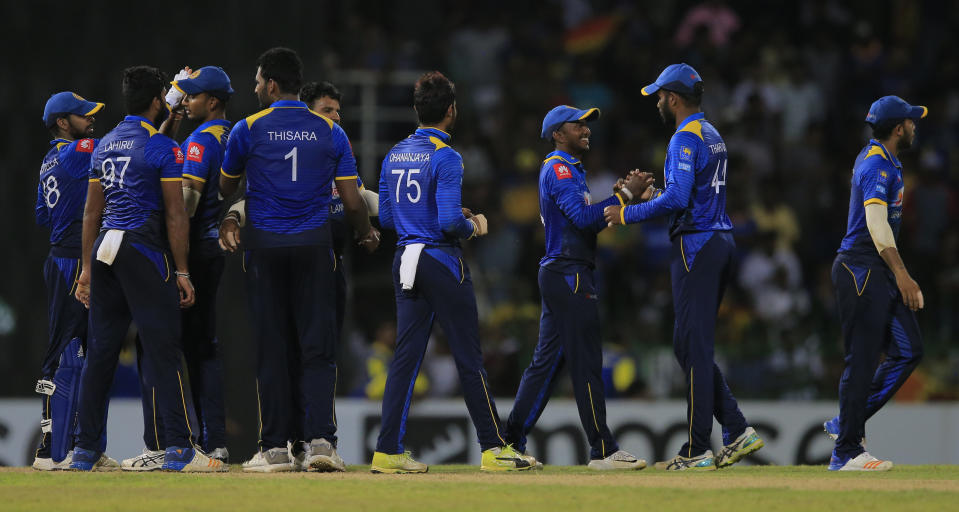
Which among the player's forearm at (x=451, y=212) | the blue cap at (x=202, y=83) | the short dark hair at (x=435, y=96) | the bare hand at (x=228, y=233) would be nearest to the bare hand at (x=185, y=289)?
the bare hand at (x=228, y=233)

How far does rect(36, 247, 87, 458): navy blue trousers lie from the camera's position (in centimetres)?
898

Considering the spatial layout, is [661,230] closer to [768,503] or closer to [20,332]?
[20,332]

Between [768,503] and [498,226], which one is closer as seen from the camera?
[768,503]

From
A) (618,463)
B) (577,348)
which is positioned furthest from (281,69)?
(618,463)

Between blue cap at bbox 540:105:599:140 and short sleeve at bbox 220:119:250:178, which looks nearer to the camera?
short sleeve at bbox 220:119:250:178

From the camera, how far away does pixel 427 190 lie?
8.62 m

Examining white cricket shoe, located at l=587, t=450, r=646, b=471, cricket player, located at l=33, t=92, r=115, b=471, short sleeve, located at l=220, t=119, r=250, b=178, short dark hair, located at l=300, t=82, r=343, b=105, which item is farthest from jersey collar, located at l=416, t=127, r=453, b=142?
white cricket shoe, located at l=587, t=450, r=646, b=471

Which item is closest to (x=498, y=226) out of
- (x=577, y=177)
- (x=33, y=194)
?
(x=33, y=194)

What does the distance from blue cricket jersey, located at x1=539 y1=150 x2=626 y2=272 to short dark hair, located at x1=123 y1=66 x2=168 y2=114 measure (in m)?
2.46

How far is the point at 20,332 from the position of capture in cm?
1359

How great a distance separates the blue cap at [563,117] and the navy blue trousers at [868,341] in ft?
5.97

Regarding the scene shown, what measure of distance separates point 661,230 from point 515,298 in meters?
1.95

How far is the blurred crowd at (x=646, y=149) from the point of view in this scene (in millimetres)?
13820

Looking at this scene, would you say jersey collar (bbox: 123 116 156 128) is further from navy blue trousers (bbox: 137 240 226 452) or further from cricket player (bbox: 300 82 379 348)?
cricket player (bbox: 300 82 379 348)
